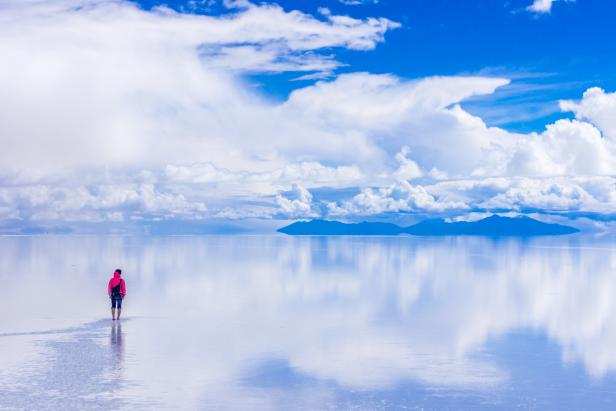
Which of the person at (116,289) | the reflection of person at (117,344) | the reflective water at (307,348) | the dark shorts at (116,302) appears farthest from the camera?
the dark shorts at (116,302)

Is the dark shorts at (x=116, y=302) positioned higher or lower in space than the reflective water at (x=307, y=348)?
higher

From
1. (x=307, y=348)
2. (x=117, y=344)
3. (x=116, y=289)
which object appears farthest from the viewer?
(x=116, y=289)

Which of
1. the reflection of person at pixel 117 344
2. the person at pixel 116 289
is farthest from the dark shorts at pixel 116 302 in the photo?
the reflection of person at pixel 117 344

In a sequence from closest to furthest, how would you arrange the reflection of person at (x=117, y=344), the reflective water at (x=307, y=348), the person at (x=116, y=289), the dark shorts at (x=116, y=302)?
the reflective water at (x=307, y=348) < the reflection of person at (x=117, y=344) < the person at (x=116, y=289) < the dark shorts at (x=116, y=302)

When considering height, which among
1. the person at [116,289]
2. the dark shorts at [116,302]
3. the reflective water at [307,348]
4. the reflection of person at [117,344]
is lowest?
the reflective water at [307,348]

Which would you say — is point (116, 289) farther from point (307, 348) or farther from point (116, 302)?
point (307, 348)

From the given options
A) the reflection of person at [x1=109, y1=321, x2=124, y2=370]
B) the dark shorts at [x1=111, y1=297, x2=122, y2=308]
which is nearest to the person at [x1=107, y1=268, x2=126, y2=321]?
the dark shorts at [x1=111, y1=297, x2=122, y2=308]

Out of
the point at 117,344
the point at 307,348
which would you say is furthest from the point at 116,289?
the point at 307,348

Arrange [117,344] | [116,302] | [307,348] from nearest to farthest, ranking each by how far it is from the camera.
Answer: [117,344], [307,348], [116,302]

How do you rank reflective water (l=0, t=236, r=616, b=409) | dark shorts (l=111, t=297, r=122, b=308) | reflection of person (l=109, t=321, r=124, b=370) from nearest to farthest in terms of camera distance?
1. reflective water (l=0, t=236, r=616, b=409)
2. reflection of person (l=109, t=321, r=124, b=370)
3. dark shorts (l=111, t=297, r=122, b=308)

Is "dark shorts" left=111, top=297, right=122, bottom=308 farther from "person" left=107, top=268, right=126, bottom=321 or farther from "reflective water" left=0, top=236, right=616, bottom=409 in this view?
"reflective water" left=0, top=236, right=616, bottom=409

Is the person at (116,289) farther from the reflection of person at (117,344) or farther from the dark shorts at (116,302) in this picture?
the reflection of person at (117,344)

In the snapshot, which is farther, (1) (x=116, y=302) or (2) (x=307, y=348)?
(1) (x=116, y=302)

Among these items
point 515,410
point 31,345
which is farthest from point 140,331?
point 515,410
